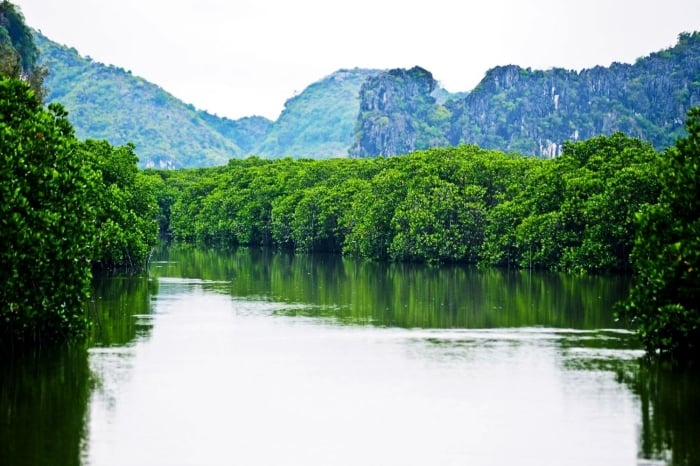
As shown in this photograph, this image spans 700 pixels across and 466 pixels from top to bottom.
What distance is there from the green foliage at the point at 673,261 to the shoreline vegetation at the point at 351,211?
0.05 meters

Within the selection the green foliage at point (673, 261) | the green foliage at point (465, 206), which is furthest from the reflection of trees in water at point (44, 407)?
the green foliage at point (465, 206)

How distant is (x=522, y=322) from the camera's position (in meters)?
37.8

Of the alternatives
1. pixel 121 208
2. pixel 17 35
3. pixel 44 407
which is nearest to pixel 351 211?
pixel 17 35

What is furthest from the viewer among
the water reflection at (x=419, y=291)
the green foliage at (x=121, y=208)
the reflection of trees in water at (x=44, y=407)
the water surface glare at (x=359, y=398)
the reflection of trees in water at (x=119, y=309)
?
the green foliage at (x=121, y=208)

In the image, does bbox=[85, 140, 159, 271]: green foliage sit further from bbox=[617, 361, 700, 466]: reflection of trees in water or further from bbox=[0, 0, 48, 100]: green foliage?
bbox=[617, 361, 700, 466]: reflection of trees in water

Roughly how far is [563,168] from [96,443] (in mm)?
Answer: 51310

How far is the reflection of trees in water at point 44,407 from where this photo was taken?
18.4m

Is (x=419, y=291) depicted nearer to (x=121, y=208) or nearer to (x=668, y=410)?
(x=121, y=208)

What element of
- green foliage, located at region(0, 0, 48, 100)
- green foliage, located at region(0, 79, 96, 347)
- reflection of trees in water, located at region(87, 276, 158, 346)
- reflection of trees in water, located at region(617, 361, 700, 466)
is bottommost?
reflection of trees in water, located at region(617, 361, 700, 466)

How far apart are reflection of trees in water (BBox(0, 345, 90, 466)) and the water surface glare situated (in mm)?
406

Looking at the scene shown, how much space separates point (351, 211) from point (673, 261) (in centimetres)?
5779

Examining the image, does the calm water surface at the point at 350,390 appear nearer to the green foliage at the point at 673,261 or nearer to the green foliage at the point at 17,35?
the green foliage at the point at 673,261

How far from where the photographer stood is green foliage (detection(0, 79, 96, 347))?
86.8 feet

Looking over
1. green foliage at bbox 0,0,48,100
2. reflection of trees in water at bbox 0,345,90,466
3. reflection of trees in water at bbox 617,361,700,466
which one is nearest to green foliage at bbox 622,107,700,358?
reflection of trees in water at bbox 617,361,700,466
